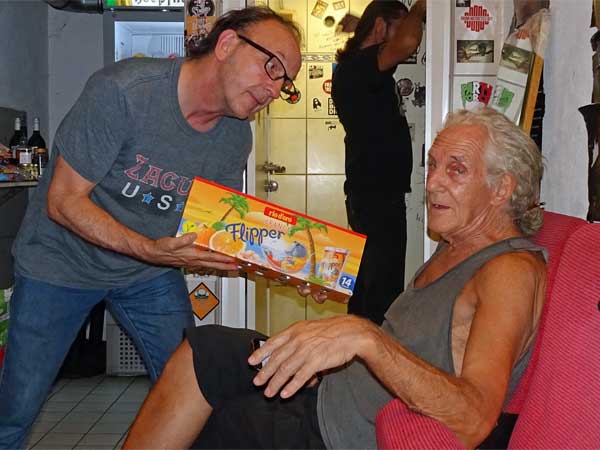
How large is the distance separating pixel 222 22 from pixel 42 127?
8.96 ft

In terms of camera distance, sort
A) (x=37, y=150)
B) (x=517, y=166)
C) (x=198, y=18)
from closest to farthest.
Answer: (x=517, y=166) → (x=198, y=18) → (x=37, y=150)

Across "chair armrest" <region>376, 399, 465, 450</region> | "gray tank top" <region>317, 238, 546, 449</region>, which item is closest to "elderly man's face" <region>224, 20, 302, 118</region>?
"gray tank top" <region>317, 238, 546, 449</region>

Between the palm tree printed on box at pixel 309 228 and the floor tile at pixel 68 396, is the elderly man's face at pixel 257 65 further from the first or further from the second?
the floor tile at pixel 68 396

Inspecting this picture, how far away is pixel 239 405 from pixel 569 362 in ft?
2.41

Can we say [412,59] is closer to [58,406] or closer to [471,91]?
[471,91]

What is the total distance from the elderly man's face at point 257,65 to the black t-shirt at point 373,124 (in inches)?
55.5

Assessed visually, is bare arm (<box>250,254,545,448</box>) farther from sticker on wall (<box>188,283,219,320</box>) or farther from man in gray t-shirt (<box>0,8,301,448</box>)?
sticker on wall (<box>188,283,219,320</box>)

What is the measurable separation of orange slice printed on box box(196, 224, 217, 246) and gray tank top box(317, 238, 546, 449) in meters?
0.42

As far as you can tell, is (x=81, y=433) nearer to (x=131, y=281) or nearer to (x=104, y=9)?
(x=131, y=281)

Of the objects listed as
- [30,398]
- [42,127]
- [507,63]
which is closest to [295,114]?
[42,127]

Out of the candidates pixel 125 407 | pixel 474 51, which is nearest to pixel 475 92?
pixel 474 51

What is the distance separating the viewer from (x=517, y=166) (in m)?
1.61

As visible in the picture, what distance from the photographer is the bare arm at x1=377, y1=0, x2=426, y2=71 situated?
3328mm

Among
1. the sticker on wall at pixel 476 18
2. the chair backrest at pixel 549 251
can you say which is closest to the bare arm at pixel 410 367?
the chair backrest at pixel 549 251
